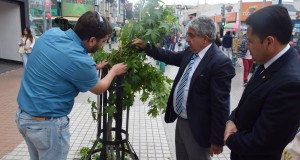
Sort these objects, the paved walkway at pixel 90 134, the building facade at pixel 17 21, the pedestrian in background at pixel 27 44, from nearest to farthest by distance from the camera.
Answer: the paved walkway at pixel 90 134, the pedestrian in background at pixel 27 44, the building facade at pixel 17 21

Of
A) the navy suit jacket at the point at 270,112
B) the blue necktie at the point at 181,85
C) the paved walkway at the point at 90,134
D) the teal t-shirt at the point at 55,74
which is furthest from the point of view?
the paved walkway at the point at 90,134

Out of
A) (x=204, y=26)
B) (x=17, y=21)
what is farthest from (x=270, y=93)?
(x=17, y=21)

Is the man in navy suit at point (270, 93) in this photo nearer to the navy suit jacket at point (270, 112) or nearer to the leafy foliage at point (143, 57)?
the navy suit jacket at point (270, 112)

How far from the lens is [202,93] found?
241cm

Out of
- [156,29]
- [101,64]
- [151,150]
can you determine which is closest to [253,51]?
[156,29]

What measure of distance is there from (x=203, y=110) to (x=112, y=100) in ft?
3.03

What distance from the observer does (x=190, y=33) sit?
2.47m

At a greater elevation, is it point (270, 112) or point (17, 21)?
point (17, 21)

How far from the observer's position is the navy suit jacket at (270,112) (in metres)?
1.51

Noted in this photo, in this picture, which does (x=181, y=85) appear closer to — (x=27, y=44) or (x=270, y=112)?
(x=270, y=112)

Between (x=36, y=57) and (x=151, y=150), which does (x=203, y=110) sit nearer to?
(x=36, y=57)

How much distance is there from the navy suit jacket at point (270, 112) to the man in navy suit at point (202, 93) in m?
0.50

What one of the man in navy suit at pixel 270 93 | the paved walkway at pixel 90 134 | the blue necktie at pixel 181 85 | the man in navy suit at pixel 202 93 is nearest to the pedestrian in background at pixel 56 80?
the man in navy suit at pixel 202 93

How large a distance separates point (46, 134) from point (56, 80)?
0.42 m
